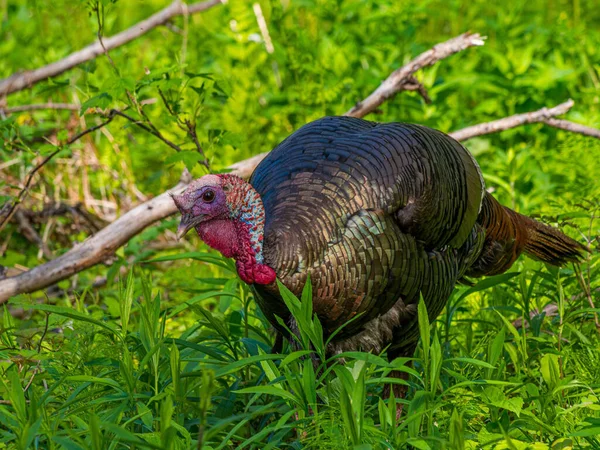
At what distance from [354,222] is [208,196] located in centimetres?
50

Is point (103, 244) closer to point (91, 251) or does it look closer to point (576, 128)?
point (91, 251)

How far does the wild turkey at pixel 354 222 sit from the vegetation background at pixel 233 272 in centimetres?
20

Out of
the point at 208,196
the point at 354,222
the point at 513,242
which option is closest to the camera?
the point at 208,196

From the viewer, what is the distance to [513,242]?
3910 mm

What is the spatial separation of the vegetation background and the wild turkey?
0.20 metres

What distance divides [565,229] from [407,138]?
1.34 m

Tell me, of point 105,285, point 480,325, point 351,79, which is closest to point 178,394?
point 480,325

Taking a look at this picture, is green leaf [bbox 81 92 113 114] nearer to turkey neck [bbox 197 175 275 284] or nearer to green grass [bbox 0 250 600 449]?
green grass [bbox 0 250 600 449]

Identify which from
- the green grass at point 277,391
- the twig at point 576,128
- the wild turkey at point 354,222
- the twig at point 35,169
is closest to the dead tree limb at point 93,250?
the twig at point 35,169

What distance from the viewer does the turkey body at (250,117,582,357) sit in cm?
305

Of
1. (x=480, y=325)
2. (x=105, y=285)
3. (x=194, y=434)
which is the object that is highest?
(x=194, y=434)

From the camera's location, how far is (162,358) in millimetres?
3301

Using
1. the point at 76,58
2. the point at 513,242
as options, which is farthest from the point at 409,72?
the point at 76,58

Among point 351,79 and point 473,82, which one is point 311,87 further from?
point 473,82
